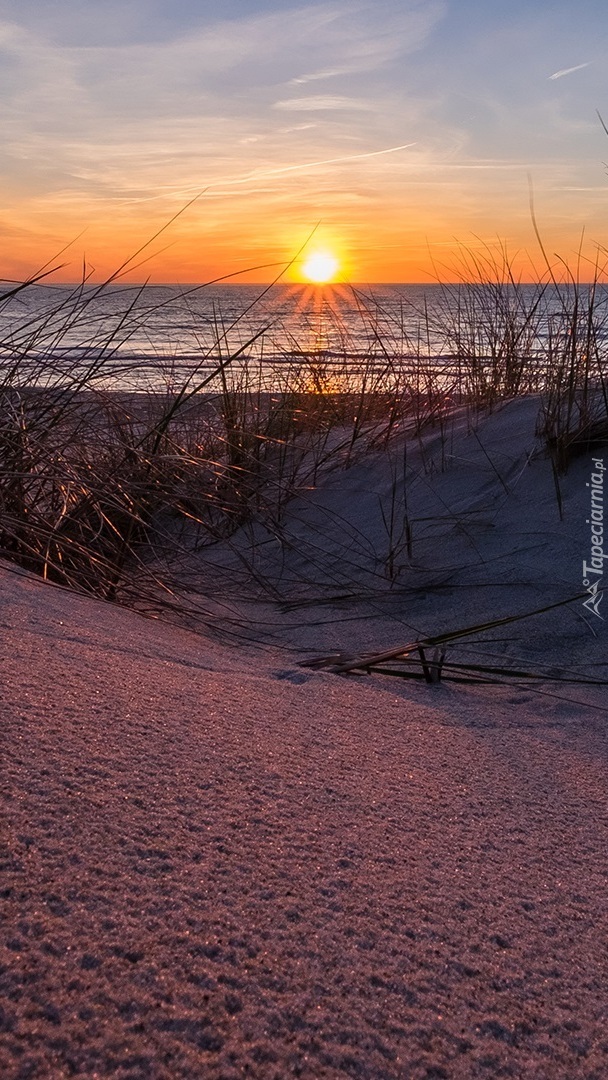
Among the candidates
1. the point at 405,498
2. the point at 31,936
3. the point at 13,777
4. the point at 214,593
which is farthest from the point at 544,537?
the point at 31,936

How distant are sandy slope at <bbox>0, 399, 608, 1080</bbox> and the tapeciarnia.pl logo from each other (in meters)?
0.67

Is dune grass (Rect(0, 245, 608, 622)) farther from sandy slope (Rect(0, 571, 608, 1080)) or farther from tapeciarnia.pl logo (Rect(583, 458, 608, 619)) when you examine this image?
sandy slope (Rect(0, 571, 608, 1080))

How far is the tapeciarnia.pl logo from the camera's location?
1.88m

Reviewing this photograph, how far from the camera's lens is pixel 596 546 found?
2.11 m

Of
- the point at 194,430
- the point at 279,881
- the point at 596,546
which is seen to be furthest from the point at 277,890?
the point at 194,430

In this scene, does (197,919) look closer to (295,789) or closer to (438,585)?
(295,789)

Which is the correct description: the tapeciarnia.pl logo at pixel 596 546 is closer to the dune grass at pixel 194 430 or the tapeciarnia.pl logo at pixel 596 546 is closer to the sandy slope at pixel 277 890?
the dune grass at pixel 194 430

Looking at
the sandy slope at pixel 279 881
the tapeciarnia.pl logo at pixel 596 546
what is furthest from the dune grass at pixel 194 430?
the sandy slope at pixel 279 881

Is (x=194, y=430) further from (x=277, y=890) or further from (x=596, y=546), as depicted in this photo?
(x=277, y=890)

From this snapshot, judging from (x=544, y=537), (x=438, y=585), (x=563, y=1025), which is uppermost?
(x=544, y=537)

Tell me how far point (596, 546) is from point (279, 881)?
5.31ft

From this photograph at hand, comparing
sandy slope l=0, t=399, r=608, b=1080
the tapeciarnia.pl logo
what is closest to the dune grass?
the tapeciarnia.pl logo

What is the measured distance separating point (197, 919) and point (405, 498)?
2098 millimetres

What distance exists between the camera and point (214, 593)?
221 centimetres
